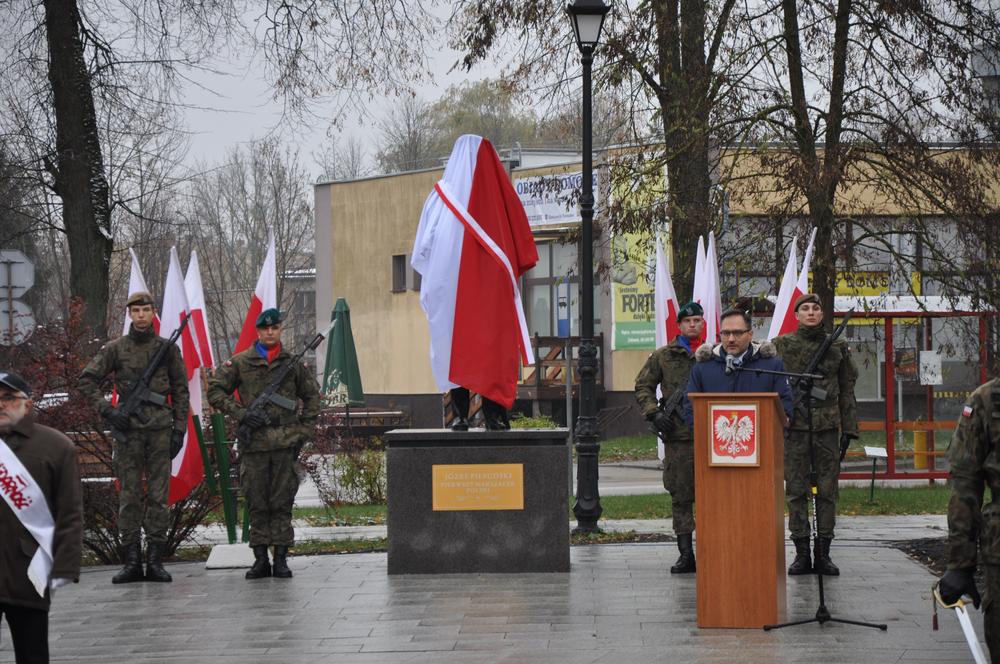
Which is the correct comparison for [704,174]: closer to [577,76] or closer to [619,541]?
[577,76]

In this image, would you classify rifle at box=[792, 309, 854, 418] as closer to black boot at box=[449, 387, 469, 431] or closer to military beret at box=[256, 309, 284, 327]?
black boot at box=[449, 387, 469, 431]

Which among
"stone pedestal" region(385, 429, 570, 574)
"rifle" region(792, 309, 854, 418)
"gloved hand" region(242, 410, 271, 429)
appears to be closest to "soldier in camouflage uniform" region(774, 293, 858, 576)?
"rifle" region(792, 309, 854, 418)

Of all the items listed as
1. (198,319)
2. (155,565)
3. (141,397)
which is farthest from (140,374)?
(198,319)

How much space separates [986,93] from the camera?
17.6m

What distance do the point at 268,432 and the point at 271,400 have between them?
0.26 meters

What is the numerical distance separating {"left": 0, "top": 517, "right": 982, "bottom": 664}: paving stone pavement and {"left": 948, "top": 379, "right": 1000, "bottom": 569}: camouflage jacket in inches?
102

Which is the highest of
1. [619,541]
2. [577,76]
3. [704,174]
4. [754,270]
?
[577,76]

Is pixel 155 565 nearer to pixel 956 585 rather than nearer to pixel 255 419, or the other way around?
pixel 255 419

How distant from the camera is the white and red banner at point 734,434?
8359 millimetres

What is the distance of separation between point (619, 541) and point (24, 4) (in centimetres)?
1065

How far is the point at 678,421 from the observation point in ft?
36.9

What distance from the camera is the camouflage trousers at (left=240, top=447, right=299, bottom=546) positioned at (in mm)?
11359

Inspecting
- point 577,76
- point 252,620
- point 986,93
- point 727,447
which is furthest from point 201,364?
point 986,93

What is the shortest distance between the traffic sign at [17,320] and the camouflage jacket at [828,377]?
7393 mm
